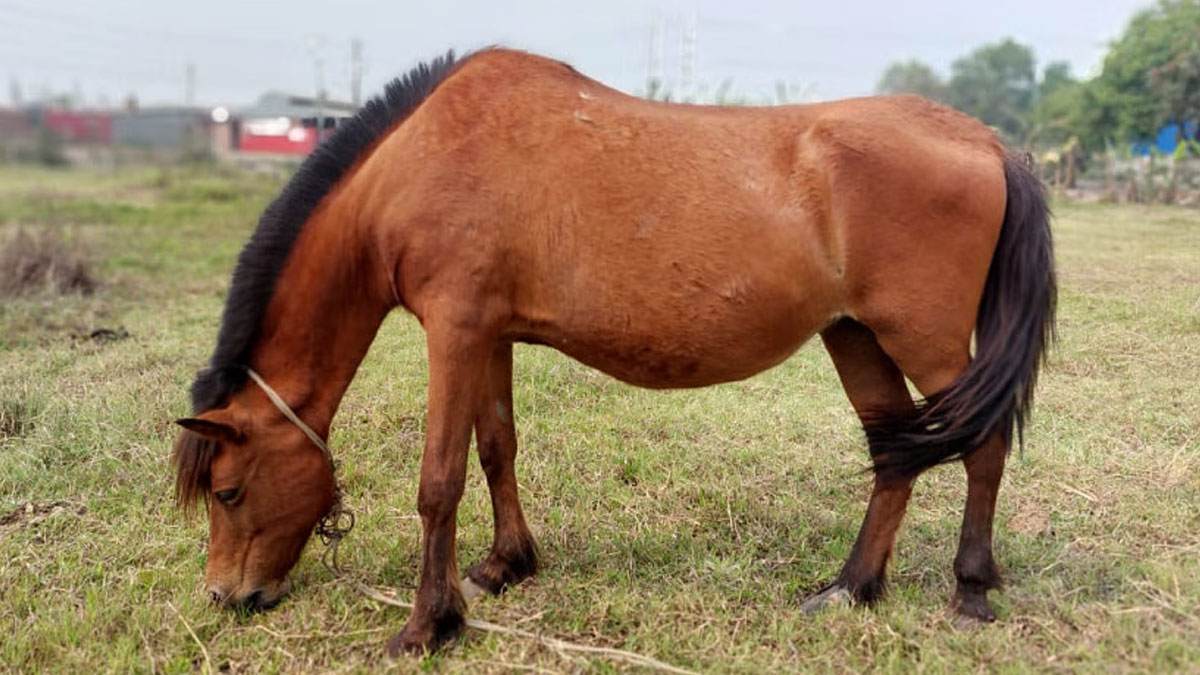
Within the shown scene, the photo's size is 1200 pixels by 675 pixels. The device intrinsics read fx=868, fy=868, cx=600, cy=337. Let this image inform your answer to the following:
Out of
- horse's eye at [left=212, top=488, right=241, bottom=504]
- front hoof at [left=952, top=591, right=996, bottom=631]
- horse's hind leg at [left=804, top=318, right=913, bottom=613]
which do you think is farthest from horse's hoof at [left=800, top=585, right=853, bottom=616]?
horse's eye at [left=212, top=488, right=241, bottom=504]

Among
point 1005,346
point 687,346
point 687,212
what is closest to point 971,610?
point 1005,346

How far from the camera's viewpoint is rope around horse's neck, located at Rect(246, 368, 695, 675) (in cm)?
278

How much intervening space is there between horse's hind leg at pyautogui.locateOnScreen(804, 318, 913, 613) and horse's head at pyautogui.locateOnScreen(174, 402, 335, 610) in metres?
1.90

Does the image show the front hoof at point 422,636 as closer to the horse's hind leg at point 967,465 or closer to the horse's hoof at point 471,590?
the horse's hoof at point 471,590

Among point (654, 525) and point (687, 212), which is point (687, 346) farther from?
point (654, 525)

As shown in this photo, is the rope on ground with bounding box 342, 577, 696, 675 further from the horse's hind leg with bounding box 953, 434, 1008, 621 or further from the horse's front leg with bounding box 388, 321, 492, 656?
the horse's hind leg with bounding box 953, 434, 1008, 621

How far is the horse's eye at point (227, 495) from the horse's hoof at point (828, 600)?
2.08 meters

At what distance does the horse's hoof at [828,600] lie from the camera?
3.08m

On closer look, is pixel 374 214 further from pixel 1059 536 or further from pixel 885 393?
pixel 1059 536

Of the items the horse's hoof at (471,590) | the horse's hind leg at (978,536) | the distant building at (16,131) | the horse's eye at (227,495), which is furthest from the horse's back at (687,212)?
the distant building at (16,131)

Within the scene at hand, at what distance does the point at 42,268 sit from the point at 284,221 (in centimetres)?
752

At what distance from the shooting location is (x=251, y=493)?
314 cm

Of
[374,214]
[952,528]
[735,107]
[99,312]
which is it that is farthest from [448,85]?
[99,312]

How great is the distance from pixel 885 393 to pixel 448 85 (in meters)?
1.99
